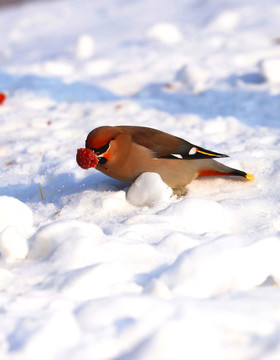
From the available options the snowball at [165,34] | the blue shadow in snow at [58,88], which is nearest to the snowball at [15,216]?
the blue shadow in snow at [58,88]

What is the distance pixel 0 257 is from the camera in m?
2.12

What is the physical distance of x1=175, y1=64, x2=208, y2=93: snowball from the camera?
5062mm

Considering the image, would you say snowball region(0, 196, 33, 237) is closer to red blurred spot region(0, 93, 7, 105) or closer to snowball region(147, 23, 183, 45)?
red blurred spot region(0, 93, 7, 105)

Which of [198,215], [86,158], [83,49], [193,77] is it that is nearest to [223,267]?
[198,215]

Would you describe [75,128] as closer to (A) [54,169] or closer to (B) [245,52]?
(A) [54,169]

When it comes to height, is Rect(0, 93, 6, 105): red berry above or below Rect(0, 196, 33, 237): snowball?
above

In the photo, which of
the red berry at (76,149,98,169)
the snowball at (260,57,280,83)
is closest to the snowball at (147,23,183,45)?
the snowball at (260,57,280,83)

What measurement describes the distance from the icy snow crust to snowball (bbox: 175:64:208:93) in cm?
2

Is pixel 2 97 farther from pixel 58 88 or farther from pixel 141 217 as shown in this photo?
pixel 141 217

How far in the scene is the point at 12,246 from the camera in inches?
82.0

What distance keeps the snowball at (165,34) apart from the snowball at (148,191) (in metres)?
4.28

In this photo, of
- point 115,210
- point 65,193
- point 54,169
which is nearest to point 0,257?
point 115,210

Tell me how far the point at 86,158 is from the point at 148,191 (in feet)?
1.07

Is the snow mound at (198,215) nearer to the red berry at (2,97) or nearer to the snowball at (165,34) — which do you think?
the red berry at (2,97)
